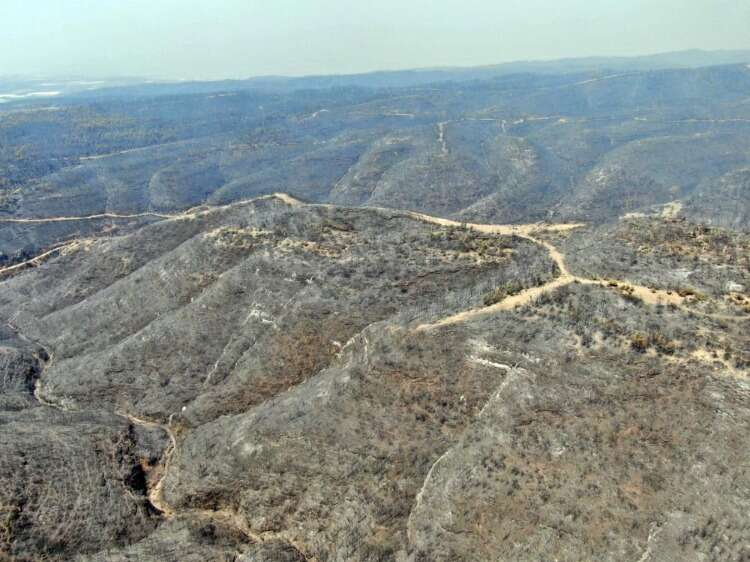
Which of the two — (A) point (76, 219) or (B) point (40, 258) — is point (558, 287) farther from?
(A) point (76, 219)

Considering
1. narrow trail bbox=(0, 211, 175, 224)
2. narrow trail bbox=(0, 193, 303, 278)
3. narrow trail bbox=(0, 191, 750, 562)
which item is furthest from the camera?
narrow trail bbox=(0, 211, 175, 224)

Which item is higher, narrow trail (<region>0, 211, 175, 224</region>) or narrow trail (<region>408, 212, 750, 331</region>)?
narrow trail (<region>408, 212, 750, 331</region>)

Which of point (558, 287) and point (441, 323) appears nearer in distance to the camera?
point (441, 323)

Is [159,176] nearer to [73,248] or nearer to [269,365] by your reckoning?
[73,248]

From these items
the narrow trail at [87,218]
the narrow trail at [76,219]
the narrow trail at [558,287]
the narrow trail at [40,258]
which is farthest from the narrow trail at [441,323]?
the narrow trail at [87,218]

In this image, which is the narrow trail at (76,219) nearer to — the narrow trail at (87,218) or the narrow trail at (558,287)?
the narrow trail at (87,218)

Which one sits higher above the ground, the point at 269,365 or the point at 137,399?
the point at 269,365

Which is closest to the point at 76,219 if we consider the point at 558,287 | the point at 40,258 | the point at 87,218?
the point at 87,218

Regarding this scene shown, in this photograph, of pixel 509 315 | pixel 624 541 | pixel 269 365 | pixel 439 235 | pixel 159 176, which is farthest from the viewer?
pixel 159 176

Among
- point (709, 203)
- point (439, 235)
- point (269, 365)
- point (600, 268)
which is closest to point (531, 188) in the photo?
point (709, 203)

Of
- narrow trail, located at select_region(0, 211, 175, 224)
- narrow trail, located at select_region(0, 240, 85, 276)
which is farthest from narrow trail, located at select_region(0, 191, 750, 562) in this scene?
narrow trail, located at select_region(0, 211, 175, 224)

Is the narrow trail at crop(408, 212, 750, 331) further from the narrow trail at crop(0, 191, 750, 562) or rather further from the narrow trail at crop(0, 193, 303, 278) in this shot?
the narrow trail at crop(0, 193, 303, 278)
